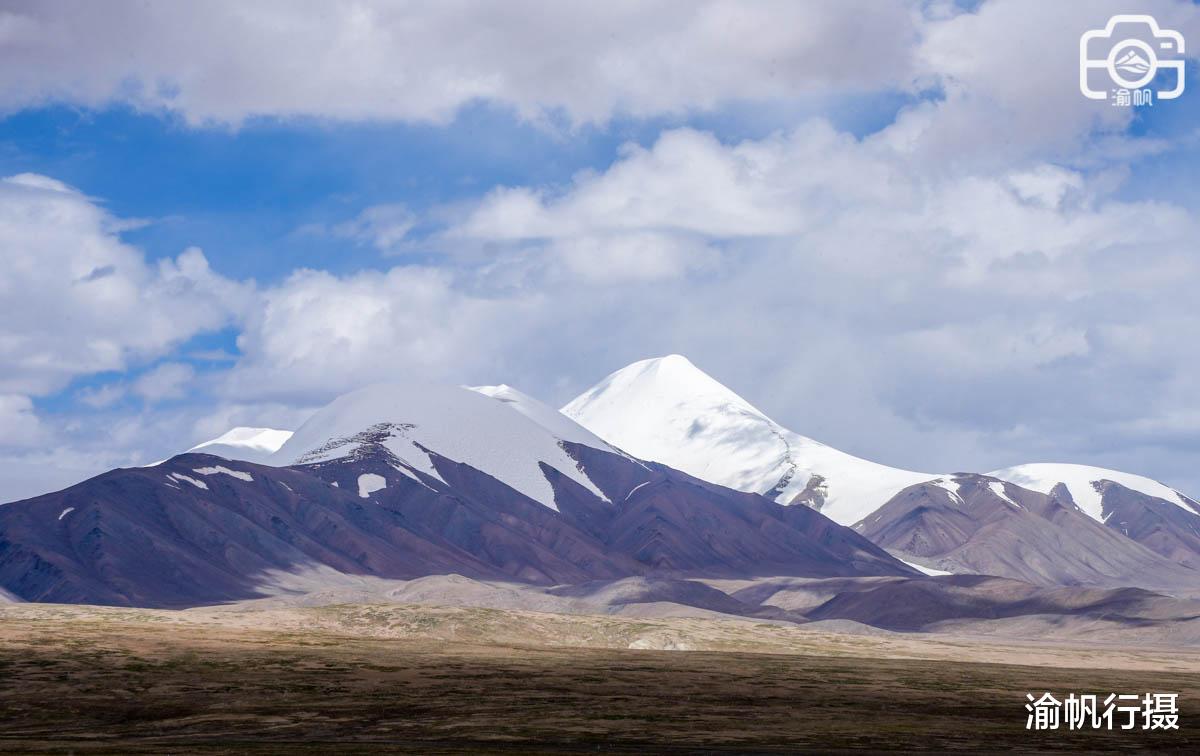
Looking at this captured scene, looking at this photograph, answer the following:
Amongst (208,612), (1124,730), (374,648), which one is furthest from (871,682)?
(208,612)

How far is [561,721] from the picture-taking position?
91.5 metres

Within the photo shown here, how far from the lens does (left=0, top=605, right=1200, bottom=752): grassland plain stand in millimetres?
83375

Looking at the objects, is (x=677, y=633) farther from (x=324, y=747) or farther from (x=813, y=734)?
(x=324, y=747)

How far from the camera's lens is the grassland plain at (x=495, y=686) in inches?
3282

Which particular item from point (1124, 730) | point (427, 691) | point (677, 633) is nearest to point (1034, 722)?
point (1124, 730)

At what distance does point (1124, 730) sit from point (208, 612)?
397ft

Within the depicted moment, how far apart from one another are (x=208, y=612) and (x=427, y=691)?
3113 inches

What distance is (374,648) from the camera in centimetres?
14400

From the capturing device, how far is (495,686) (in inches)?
4498

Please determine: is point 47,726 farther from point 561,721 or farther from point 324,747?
point 561,721

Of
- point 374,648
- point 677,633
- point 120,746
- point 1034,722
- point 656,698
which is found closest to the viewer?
point 120,746

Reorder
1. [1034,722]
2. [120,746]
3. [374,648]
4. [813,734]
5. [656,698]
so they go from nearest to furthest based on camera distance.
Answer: [120,746]
[813,734]
[1034,722]
[656,698]
[374,648]

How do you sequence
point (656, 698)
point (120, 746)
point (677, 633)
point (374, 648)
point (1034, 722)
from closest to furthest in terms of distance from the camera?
1. point (120, 746)
2. point (1034, 722)
3. point (656, 698)
4. point (374, 648)
5. point (677, 633)

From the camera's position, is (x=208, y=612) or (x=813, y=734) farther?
(x=208, y=612)
